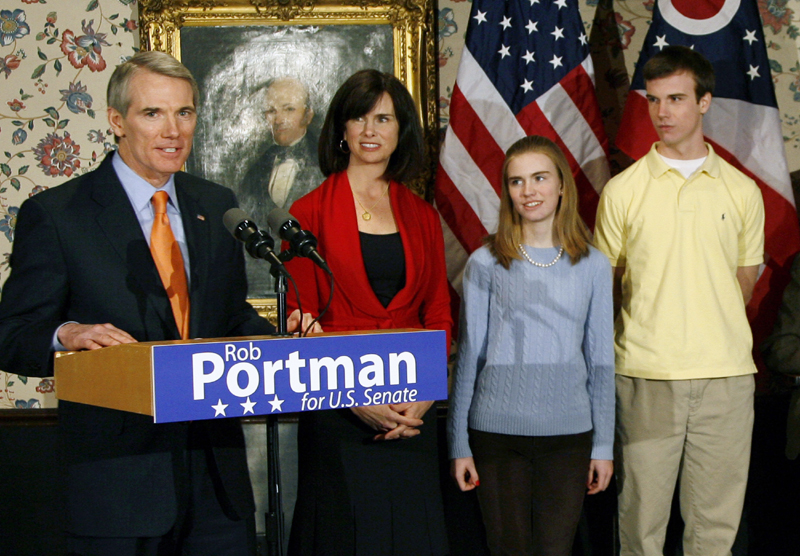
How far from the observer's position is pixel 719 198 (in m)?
2.43

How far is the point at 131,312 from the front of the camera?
62.4 inches

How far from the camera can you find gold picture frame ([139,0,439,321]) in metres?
3.07

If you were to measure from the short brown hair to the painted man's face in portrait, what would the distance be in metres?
1.32

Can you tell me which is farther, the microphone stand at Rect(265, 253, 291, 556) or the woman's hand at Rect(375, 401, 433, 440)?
the woman's hand at Rect(375, 401, 433, 440)

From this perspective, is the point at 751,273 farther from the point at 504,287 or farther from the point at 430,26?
the point at 430,26

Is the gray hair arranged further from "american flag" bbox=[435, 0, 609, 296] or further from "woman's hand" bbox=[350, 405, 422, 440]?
"american flag" bbox=[435, 0, 609, 296]

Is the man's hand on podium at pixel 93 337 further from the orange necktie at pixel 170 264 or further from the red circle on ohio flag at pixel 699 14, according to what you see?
the red circle on ohio flag at pixel 699 14

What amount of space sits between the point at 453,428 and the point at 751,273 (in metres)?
1.12

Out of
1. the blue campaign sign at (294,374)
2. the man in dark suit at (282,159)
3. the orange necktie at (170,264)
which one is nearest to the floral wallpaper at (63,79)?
the man in dark suit at (282,159)

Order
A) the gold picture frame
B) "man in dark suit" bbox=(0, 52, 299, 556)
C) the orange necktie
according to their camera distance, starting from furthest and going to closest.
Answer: the gold picture frame
the orange necktie
"man in dark suit" bbox=(0, 52, 299, 556)

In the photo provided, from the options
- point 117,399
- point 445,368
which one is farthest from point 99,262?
point 445,368

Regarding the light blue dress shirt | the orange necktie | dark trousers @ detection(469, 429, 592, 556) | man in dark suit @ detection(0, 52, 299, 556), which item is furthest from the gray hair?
dark trousers @ detection(469, 429, 592, 556)

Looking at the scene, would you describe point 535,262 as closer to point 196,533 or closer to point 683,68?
point 683,68

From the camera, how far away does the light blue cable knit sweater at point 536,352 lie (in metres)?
2.19
